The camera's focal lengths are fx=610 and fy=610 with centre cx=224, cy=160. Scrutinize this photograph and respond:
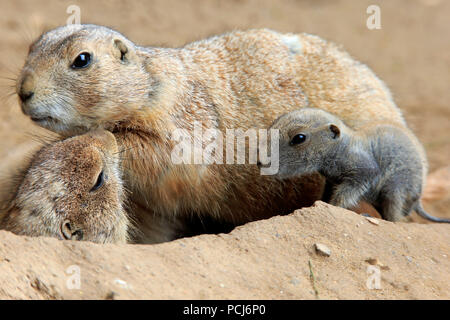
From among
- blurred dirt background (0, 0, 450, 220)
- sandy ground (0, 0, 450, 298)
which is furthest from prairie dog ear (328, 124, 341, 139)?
blurred dirt background (0, 0, 450, 220)

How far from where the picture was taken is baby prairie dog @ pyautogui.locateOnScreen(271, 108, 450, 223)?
5074mm

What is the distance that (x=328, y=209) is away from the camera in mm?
4449

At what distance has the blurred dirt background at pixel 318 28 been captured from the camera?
959 centimetres

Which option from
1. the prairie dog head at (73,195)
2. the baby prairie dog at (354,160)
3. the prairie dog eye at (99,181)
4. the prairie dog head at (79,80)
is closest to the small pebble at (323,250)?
the baby prairie dog at (354,160)

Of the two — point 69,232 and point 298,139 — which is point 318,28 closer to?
point 298,139

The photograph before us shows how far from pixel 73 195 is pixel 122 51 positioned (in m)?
1.38

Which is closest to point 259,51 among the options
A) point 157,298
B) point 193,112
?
point 193,112

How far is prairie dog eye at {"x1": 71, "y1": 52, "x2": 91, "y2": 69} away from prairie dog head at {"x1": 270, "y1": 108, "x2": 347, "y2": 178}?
1640 mm

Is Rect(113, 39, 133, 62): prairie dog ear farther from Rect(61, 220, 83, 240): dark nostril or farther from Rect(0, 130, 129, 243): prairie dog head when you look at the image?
Rect(61, 220, 83, 240): dark nostril

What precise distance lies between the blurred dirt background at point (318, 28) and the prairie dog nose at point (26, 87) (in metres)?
4.19

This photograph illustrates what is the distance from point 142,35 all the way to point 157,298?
25.1 ft

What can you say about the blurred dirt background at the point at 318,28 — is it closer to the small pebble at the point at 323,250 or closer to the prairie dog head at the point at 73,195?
the prairie dog head at the point at 73,195
